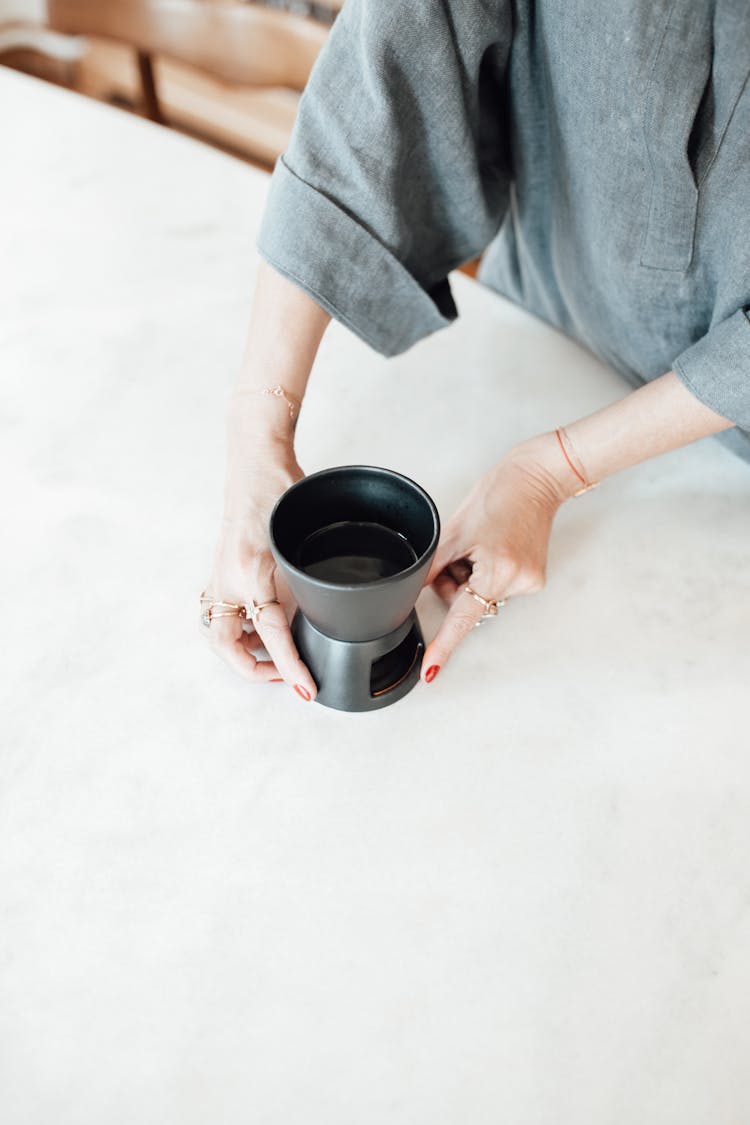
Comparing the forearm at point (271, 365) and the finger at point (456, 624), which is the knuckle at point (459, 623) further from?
the forearm at point (271, 365)

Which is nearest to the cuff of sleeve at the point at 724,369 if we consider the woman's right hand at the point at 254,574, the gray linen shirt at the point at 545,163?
the gray linen shirt at the point at 545,163

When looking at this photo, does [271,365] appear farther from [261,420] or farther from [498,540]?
[498,540]

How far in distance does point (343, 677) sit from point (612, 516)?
310 mm

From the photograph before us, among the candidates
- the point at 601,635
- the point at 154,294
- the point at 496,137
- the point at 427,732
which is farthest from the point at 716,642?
the point at 154,294

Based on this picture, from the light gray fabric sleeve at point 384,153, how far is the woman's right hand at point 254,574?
144 mm

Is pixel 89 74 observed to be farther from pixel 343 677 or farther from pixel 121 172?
pixel 343 677

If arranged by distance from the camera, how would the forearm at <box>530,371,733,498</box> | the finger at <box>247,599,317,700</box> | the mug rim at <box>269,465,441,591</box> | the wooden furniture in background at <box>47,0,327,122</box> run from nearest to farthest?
the mug rim at <box>269,465,441,591</box> < the finger at <box>247,599,317,700</box> < the forearm at <box>530,371,733,498</box> < the wooden furniture in background at <box>47,0,327,122</box>

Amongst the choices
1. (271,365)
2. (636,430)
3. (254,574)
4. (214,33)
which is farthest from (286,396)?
(214,33)

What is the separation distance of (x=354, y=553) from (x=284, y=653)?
93mm

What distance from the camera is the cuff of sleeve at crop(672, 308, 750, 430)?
2.35 ft

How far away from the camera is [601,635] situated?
73 cm

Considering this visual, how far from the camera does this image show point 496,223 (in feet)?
2.88

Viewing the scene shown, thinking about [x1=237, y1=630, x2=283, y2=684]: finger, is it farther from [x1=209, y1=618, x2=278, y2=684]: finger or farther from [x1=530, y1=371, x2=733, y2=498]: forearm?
[x1=530, y1=371, x2=733, y2=498]: forearm

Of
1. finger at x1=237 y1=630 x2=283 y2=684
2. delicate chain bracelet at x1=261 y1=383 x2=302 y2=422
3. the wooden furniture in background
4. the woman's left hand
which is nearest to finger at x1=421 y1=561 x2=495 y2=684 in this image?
the woman's left hand
